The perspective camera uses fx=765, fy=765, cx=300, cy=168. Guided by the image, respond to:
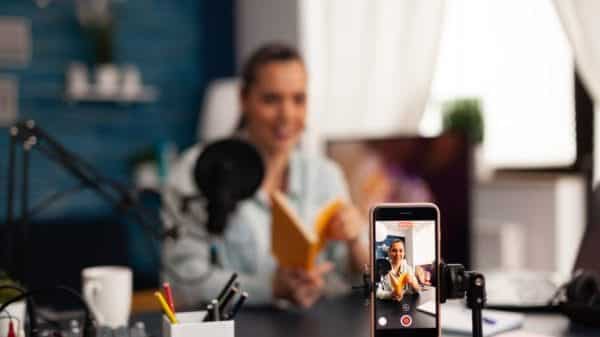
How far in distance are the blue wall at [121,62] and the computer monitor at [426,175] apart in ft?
6.21

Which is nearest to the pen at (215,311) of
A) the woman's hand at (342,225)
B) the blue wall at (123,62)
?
the woman's hand at (342,225)

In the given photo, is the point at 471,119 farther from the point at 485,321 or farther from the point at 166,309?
the point at 166,309

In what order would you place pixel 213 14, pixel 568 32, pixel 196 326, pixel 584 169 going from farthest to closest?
pixel 213 14, pixel 584 169, pixel 568 32, pixel 196 326

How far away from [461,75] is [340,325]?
1.84 m

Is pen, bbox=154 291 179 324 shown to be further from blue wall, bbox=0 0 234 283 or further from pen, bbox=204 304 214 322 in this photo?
blue wall, bbox=0 0 234 283

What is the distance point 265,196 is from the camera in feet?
6.39

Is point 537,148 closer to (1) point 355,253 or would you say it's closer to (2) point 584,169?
(2) point 584,169

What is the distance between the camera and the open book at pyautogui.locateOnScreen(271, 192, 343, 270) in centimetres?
143

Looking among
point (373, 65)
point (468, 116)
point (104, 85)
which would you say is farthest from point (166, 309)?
point (104, 85)

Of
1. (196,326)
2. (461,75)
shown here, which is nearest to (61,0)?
(461,75)

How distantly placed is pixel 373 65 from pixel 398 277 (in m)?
1.76

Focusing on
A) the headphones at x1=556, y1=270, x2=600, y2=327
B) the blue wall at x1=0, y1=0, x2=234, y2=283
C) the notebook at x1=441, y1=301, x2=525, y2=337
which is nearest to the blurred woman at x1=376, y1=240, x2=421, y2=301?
the notebook at x1=441, y1=301, x2=525, y2=337

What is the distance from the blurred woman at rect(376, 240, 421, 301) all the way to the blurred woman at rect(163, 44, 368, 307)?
21.9 inches

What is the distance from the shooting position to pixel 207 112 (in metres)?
3.42
